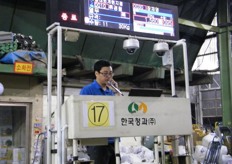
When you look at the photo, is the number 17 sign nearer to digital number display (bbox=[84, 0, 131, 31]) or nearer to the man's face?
the man's face

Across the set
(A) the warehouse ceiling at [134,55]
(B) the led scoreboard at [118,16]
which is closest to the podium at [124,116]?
(B) the led scoreboard at [118,16]

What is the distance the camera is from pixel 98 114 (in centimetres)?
259

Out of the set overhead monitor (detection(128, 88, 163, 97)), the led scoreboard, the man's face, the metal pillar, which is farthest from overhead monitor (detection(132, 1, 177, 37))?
the metal pillar

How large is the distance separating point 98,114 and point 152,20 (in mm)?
1156

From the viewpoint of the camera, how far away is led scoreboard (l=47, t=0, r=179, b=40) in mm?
2795

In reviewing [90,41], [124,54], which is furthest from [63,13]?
[124,54]

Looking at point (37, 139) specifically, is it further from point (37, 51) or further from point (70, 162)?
point (70, 162)

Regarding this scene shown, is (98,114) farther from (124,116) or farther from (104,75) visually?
(104,75)

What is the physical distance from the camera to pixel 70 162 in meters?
2.65

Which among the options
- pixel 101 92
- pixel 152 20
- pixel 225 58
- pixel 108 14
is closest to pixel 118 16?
pixel 108 14

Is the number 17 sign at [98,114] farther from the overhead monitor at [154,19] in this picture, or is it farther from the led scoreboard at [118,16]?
the overhead monitor at [154,19]

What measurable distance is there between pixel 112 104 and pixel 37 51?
2883 mm

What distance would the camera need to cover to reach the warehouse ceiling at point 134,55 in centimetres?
592

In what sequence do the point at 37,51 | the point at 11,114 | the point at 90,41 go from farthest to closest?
the point at 90,41, the point at 11,114, the point at 37,51
